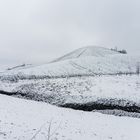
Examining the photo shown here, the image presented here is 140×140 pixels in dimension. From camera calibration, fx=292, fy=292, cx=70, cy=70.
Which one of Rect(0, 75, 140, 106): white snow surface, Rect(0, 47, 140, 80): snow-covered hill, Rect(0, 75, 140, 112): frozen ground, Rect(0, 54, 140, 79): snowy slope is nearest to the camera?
Rect(0, 75, 140, 112): frozen ground

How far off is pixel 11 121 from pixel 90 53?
46.9 m

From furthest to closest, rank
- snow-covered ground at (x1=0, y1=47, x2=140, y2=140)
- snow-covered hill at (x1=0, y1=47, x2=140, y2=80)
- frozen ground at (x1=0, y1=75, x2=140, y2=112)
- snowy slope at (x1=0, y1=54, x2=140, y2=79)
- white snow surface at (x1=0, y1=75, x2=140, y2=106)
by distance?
snowy slope at (x1=0, y1=54, x2=140, y2=79), snow-covered hill at (x1=0, y1=47, x2=140, y2=80), white snow surface at (x1=0, y1=75, x2=140, y2=106), frozen ground at (x1=0, y1=75, x2=140, y2=112), snow-covered ground at (x1=0, y1=47, x2=140, y2=140)

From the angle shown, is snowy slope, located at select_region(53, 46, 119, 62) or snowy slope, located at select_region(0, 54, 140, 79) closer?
snowy slope, located at select_region(0, 54, 140, 79)

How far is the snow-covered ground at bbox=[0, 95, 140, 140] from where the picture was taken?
13587mm

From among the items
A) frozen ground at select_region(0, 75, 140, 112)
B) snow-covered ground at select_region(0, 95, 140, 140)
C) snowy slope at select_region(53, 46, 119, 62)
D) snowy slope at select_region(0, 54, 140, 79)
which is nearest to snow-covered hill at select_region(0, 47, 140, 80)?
snowy slope at select_region(0, 54, 140, 79)

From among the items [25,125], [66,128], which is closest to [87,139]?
[66,128]

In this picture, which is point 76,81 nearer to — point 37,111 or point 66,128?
point 37,111

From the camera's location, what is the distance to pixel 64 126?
16.7 meters

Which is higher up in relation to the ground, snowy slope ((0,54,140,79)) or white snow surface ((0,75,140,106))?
snowy slope ((0,54,140,79))

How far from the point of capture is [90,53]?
61281mm

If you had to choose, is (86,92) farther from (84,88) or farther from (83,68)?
(83,68)

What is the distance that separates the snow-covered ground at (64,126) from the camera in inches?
535

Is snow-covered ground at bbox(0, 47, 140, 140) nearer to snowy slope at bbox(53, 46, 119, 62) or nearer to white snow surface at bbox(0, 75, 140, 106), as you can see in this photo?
white snow surface at bbox(0, 75, 140, 106)

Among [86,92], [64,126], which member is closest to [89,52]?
[86,92]
